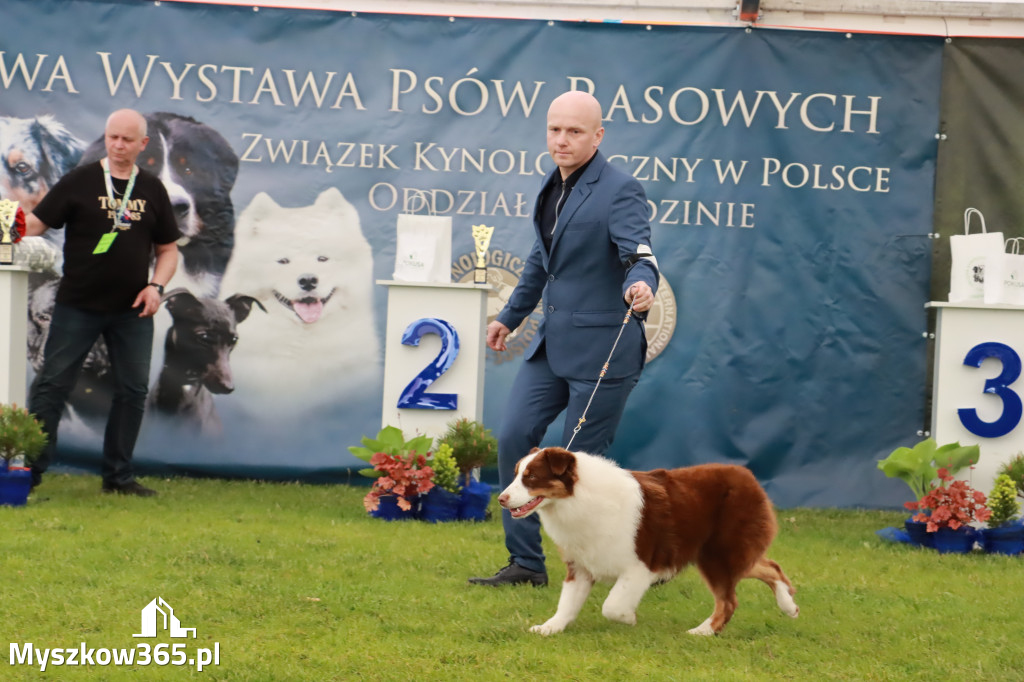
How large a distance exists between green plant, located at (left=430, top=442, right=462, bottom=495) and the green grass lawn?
0.27 m

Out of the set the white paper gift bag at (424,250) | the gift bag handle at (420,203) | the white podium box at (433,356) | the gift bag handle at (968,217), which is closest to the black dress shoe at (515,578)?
the white podium box at (433,356)

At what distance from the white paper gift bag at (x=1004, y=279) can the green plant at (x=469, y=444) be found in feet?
9.90

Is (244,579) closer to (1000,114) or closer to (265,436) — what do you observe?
(265,436)

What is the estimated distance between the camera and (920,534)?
6543mm

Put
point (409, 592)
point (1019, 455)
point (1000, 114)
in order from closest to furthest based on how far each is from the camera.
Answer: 1. point (409, 592)
2. point (1019, 455)
3. point (1000, 114)

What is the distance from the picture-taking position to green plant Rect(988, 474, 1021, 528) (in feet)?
21.0

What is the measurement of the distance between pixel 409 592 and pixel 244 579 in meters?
0.69

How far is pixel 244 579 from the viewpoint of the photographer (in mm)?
4914

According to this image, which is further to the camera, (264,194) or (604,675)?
(264,194)

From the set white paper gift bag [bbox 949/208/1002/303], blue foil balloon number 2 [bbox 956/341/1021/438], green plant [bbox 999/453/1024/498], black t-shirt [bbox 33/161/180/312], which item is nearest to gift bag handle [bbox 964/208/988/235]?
white paper gift bag [bbox 949/208/1002/303]

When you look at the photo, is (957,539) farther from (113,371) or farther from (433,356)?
(113,371)

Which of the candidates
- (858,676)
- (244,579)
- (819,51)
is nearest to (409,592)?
(244,579)

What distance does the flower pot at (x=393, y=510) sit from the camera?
6750mm

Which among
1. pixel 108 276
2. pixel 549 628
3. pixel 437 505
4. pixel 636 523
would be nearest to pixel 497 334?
pixel 636 523
